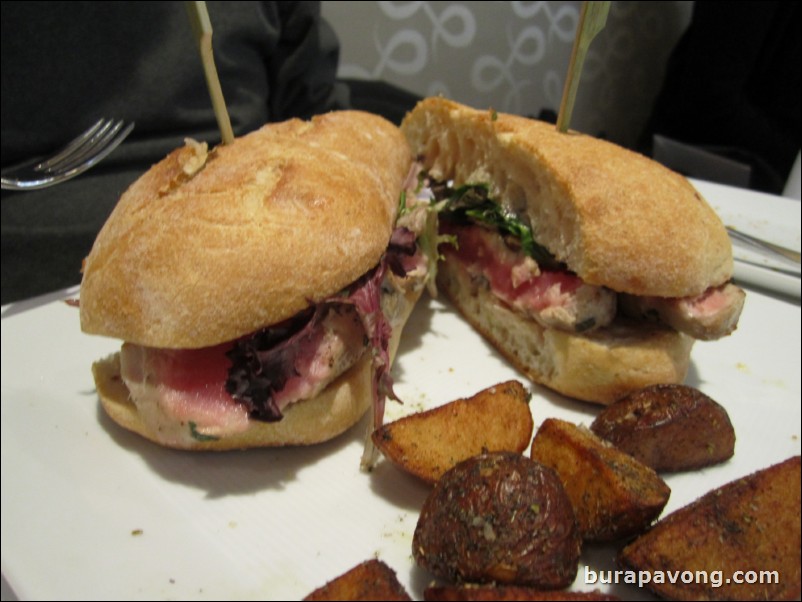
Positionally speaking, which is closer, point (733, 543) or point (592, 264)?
point (733, 543)

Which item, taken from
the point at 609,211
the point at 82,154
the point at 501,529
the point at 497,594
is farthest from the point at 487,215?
the point at 82,154

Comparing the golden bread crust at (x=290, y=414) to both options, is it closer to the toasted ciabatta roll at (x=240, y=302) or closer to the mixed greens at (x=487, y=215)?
the toasted ciabatta roll at (x=240, y=302)

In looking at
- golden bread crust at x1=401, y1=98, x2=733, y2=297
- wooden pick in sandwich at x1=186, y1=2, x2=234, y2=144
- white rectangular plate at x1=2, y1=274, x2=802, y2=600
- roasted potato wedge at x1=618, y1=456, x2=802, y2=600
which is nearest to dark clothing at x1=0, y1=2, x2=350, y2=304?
white rectangular plate at x1=2, y1=274, x2=802, y2=600

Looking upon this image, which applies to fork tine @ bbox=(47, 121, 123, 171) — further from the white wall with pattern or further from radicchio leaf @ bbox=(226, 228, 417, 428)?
the white wall with pattern

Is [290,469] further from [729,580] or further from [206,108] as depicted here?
[206,108]

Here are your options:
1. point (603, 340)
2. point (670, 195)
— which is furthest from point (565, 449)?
point (670, 195)

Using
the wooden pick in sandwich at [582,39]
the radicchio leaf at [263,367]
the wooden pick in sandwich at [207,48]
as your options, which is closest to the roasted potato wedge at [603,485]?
the radicchio leaf at [263,367]

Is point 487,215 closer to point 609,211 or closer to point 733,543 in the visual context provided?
point 609,211
